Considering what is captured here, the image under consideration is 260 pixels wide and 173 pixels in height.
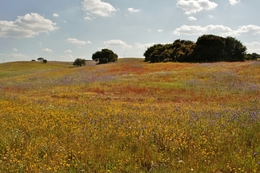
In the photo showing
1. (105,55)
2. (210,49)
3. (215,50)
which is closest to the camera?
(215,50)

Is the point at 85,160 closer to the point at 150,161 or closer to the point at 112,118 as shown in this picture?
the point at 150,161

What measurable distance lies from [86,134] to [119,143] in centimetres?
113

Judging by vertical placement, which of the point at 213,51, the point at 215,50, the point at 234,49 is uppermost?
the point at 234,49

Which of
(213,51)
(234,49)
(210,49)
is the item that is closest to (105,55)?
(210,49)

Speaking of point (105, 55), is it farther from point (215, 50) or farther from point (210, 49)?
point (215, 50)

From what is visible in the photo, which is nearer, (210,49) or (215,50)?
(215,50)

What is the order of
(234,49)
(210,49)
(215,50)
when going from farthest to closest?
(234,49), (210,49), (215,50)

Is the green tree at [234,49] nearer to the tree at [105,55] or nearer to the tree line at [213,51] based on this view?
the tree line at [213,51]

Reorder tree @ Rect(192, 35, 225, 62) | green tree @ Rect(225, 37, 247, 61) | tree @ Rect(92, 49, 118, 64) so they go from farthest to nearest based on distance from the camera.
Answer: tree @ Rect(92, 49, 118, 64) < green tree @ Rect(225, 37, 247, 61) < tree @ Rect(192, 35, 225, 62)

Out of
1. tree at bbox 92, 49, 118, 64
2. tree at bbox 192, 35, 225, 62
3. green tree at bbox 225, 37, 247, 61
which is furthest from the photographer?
tree at bbox 92, 49, 118, 64

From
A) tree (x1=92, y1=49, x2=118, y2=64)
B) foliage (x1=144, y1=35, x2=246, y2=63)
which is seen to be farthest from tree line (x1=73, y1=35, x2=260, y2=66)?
tree (x1=92, y1=49, x2=118, y2=64)

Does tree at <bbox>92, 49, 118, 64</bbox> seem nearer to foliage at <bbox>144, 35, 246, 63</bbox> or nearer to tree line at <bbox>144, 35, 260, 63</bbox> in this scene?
tree line at <bbox>144, 35, 260, 63</bbox>

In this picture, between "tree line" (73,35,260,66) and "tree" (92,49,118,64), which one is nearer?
"tree line" (73,35,260,66)

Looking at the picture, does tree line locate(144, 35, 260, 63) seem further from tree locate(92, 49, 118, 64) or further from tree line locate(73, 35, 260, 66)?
tree locate(92, 49, 118, 64)
